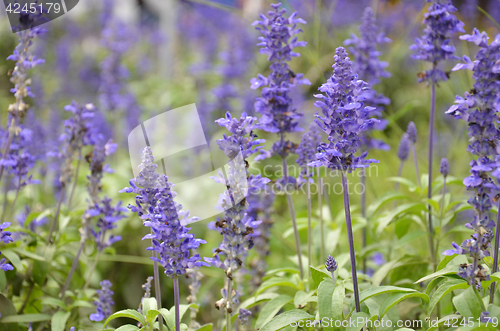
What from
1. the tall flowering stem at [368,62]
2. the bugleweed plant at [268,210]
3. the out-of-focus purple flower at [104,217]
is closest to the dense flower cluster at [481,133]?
the bugleweed plant at [268,210]

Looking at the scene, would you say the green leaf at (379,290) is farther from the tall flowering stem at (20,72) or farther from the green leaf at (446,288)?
the tall flowering stem at (20,72)

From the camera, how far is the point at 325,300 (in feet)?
7.32

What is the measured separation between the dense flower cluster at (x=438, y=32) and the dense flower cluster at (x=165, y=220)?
2.43m

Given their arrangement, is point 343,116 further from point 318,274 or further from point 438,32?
point 438,32

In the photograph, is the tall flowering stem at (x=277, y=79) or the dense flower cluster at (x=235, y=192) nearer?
the dense flower cluster at (x=235, y=192)

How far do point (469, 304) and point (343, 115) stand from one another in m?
1.16

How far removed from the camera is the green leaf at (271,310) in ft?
9.02

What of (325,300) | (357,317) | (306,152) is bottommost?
(357,317)

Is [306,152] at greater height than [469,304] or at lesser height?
greater

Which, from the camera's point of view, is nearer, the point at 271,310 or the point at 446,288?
the point at 446,288

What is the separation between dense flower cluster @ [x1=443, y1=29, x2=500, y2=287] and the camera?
2188mm

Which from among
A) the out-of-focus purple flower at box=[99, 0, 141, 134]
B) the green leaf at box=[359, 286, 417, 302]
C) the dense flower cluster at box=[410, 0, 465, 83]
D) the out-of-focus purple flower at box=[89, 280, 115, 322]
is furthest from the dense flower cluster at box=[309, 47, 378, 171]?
the out-of-focus purple flower at box=[99, 0, 141, 134]

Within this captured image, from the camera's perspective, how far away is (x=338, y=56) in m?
2.17

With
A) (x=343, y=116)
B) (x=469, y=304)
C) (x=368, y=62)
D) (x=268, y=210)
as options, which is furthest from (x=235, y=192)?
(x=368, y=62)
